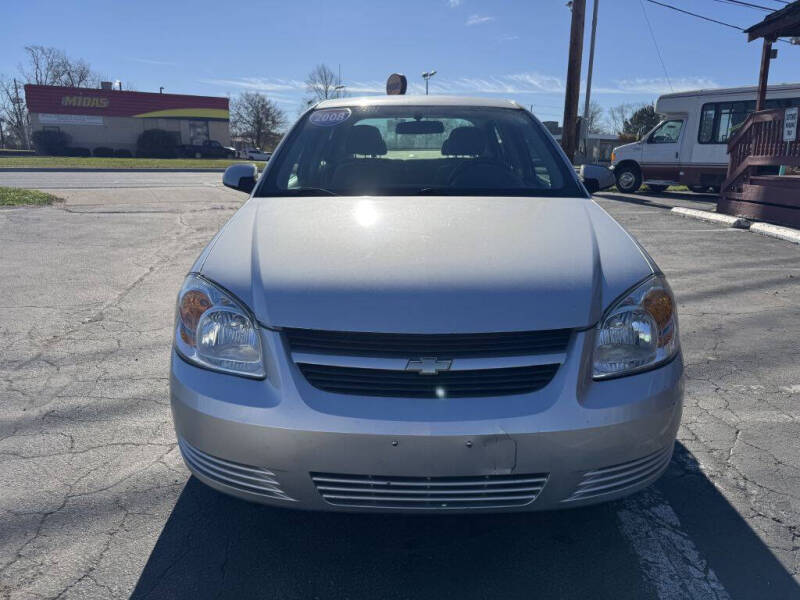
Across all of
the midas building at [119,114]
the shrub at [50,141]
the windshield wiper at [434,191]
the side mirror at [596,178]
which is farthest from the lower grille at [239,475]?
the midas building at [119,114]

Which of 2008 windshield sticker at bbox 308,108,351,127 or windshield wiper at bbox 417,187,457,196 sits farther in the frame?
2008 windshield sticker at bbox 308,108,351,127

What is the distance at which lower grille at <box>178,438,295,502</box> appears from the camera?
1.94 m

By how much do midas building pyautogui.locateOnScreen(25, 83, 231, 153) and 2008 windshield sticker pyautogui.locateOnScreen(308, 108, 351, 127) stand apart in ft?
164

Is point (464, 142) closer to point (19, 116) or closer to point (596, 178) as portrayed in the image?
point (596, 178)

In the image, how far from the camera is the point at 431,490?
1.87m

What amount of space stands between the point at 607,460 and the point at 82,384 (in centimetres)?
307

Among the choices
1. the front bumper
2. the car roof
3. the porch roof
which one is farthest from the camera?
the porch roof

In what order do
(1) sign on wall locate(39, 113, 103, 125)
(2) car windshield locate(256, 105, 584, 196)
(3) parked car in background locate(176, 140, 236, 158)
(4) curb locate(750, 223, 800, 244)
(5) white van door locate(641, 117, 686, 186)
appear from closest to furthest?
1. (2) car windshield locate(256, 105, 584, 196)
2. (4) curb locate(750, 223, 800, 244)
3. (5) white van door locate(641, 117, 686, 186)
4. (1) sign on wall locate(39, 113, 103, 125)
5. (3) parked car in background locate(176, 140, 236, 158)

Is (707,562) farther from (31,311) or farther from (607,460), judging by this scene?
(31,311)

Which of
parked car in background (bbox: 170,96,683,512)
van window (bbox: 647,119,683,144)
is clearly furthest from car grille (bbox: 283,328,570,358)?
van window (bbox: 647,119,683,144)

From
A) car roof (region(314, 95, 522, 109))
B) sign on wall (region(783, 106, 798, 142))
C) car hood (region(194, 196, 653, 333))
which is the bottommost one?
car hood (region(194, 196, 653, 333))

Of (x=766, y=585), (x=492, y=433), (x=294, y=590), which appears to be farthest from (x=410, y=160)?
(x=766, y=585)

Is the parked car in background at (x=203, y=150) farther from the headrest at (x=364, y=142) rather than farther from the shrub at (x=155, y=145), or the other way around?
the headrest at (x=364, y=142)

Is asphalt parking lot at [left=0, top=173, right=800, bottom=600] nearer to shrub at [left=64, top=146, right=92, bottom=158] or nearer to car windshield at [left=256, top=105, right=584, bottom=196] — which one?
car windshield at [left=256, top=105, right=584, bottom=196]
